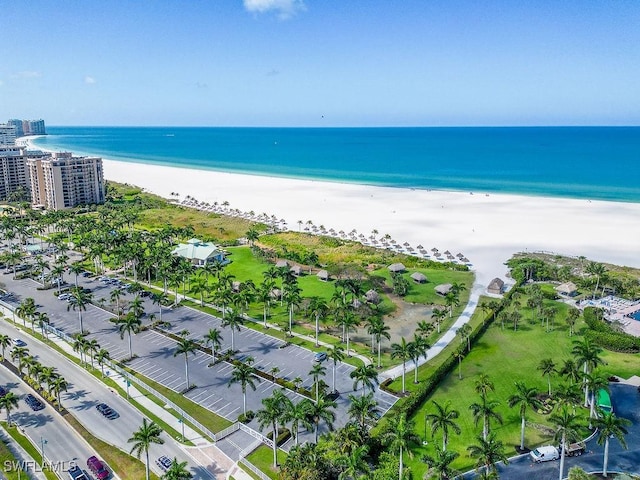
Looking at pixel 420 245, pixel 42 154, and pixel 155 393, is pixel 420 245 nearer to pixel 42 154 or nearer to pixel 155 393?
pixel 155 393

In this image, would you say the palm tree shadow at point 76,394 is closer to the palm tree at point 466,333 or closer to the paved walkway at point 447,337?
the paved walkway at point 447,337

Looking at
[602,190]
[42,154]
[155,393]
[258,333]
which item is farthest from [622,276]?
[42,154]

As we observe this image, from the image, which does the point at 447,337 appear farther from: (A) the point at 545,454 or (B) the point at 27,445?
(B) the point at 27,445

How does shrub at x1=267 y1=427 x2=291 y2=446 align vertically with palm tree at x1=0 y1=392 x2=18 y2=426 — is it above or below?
below

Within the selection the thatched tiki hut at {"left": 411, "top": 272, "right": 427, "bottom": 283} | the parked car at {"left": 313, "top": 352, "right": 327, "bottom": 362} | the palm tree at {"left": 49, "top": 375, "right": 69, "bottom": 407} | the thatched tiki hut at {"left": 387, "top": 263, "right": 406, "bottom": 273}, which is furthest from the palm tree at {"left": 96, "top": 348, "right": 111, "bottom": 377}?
the thatched tiki hut at {"left": 411, "top": 272, "right": 427, "bottom": 283}

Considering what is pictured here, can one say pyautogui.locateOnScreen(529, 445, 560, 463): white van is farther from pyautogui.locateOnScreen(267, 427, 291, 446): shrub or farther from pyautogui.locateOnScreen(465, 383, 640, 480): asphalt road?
pyautogui.locateOnScreen(267, 427, 291, 446): shrub

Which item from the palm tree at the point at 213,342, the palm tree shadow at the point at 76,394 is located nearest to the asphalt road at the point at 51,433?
the palm tree shadow at the point at 76,394
